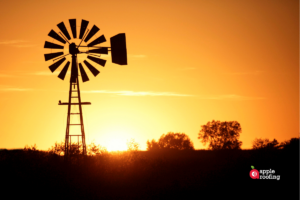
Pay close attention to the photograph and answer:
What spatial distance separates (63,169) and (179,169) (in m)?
11.0

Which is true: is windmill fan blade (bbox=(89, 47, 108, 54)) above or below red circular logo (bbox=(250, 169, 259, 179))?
above

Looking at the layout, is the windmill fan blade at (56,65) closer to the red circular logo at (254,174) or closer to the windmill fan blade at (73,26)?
the windmill fan blade at (73,26)

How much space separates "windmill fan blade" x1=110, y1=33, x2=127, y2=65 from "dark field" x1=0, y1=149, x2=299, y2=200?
7.61 m

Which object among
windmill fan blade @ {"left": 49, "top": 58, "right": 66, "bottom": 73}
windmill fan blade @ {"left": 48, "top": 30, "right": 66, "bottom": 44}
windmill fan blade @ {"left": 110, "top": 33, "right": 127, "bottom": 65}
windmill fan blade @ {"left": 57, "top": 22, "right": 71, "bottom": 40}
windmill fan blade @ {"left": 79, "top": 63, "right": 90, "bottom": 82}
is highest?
windmill fan blade @ {"left": 57, "top": 22, "right": 71, "bottom": 40}

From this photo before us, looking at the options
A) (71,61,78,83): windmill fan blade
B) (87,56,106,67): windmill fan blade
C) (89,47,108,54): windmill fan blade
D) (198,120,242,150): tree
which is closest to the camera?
(89,47,108,54): windmill fan blade

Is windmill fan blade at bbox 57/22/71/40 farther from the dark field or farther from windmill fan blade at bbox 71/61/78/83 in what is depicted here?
the dark field

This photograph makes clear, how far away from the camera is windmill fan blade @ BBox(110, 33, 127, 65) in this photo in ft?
86.2

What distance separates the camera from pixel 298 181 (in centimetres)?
2609

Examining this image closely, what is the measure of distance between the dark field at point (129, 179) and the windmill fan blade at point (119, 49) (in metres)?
7.61

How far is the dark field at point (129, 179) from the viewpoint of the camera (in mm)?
25438

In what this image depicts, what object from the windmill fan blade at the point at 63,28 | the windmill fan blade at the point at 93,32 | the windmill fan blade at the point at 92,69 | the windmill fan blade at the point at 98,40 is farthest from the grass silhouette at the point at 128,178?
the windmill fan blade at the point at 63,28

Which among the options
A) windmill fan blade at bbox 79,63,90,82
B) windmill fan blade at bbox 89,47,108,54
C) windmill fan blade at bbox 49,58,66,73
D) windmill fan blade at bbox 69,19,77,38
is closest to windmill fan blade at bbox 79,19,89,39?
windmill fan blade at bbox 69,19,77,38

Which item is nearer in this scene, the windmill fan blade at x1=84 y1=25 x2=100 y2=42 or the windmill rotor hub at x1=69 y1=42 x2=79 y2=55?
the windmill fan blade at x1=84 y1=25 x2=100 y2=42

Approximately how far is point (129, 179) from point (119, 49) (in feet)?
29.6
